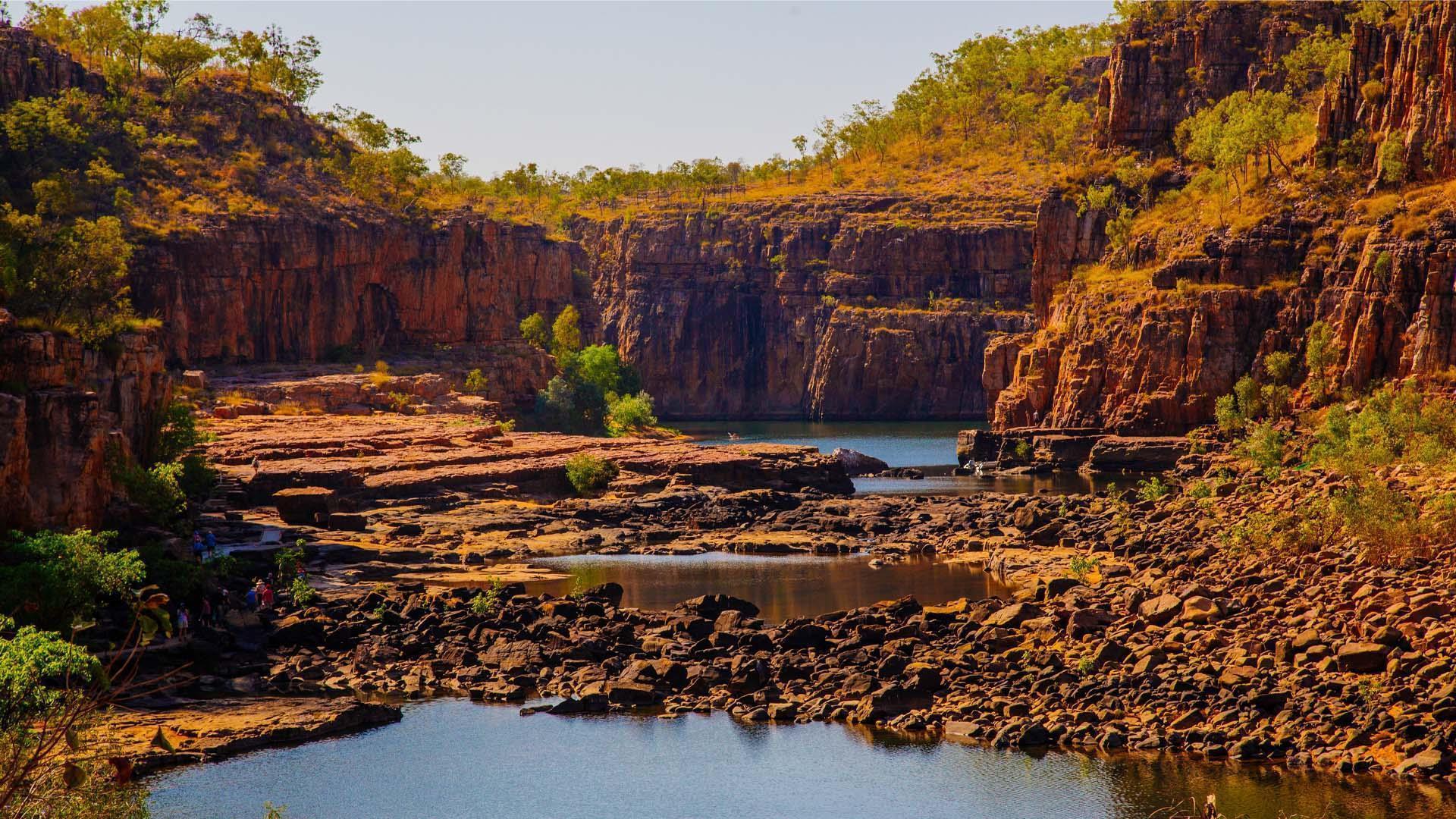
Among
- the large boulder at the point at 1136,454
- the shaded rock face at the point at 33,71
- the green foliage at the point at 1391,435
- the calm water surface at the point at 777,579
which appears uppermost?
the shaded rock face at the point at 33,71

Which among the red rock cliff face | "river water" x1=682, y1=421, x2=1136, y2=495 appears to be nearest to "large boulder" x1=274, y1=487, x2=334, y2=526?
"river water" x1=682, y1=421, x2=1136, y2=495

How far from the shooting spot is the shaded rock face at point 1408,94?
76562mm

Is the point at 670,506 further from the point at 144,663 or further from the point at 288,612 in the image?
the point at 144,663

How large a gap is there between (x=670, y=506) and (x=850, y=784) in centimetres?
3903

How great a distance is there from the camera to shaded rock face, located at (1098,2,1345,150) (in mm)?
108688

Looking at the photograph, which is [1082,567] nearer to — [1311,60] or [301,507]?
[301,507]

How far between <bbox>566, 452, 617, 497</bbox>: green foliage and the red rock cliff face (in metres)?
87.6

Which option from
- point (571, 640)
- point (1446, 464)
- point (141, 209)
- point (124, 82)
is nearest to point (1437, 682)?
point (1446, 464)

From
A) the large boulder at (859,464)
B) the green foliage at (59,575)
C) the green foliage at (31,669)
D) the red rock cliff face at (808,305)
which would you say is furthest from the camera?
the red rock cliff face at (808,305)

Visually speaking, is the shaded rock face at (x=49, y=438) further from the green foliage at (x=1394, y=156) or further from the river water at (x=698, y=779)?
the green foliage at (x=1394, y=156)

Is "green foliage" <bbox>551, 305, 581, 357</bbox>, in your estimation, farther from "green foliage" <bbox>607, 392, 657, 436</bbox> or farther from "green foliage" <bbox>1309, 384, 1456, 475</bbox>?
"green foliage" <bbox>1309, 384, 1456, 475</bbox>

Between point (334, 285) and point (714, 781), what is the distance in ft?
279

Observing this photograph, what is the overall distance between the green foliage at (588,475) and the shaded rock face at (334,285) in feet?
124

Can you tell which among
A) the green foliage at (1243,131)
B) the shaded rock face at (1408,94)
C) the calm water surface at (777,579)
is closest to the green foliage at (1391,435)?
the calm water surface at (777,579)
